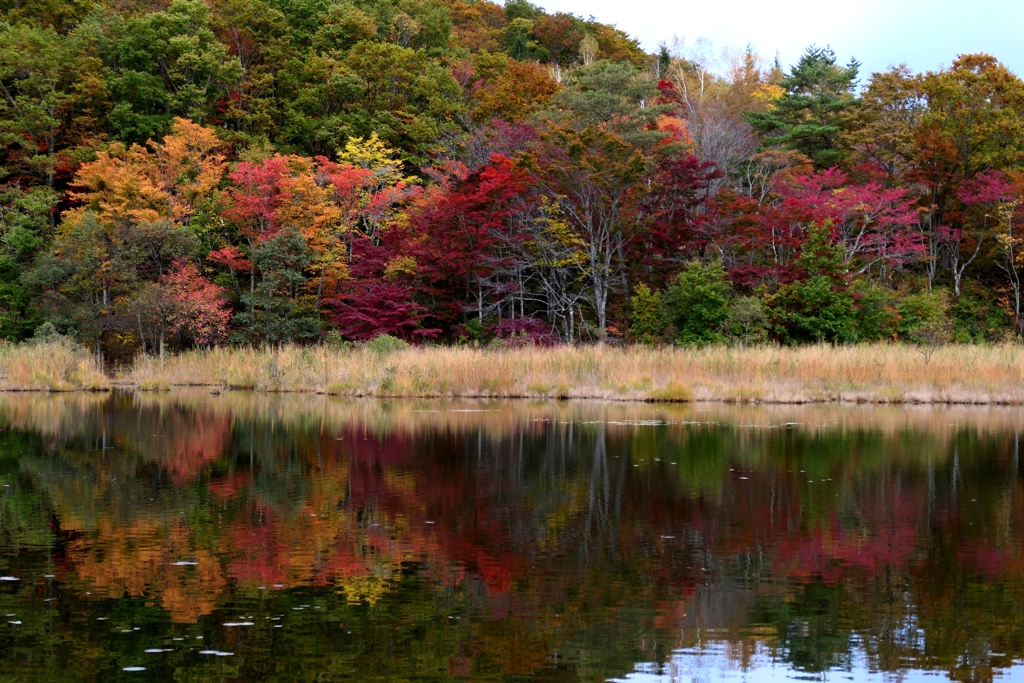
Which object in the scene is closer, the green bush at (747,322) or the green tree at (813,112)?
the green bush at (747,322)

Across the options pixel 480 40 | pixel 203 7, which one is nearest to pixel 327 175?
pixel 203 7

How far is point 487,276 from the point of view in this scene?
34406 millimetres

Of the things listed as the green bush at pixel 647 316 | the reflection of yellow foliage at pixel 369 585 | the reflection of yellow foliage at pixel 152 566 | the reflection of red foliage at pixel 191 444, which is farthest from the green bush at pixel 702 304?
the reflection of yellow foliage at pixel 369 585

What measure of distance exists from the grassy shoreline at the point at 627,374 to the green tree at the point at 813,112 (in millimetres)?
16988

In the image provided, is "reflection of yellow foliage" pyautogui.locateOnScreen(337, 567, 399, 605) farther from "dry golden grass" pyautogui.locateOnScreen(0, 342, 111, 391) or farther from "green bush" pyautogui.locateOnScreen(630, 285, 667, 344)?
"green bush" pyautogui.locateOnScreen(630, 285, 667, 344)

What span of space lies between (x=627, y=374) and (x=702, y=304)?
6814 millimetres

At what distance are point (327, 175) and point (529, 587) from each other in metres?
32.0

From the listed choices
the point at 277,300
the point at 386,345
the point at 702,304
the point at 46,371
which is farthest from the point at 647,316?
the point at 46,371

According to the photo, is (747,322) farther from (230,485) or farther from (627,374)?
(230,485)

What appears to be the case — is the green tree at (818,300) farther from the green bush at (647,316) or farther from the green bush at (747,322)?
the green bush at (647,316)

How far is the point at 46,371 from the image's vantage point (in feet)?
88.4

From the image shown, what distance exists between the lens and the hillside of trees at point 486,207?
32.2 meters

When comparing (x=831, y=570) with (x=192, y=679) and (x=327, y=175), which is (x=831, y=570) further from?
(x=327, y=175)

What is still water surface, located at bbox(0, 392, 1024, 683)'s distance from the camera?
5.71 metres
